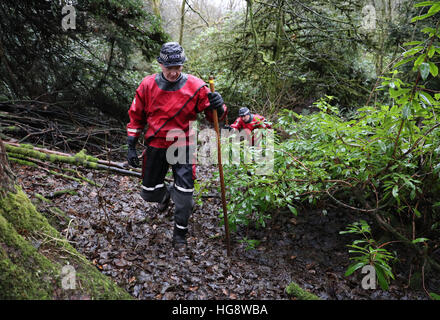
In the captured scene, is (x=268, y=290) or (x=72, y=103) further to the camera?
(x=72, y=103)

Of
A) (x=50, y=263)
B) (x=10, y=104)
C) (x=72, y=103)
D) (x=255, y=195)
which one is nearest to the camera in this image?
(x=50, y=263)

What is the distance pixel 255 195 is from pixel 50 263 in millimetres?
2244

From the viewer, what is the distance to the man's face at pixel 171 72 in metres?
2.98

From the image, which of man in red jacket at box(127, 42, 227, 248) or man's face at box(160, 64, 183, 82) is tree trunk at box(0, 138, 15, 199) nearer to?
man in red jacket at box(127, 42, 227, 248)

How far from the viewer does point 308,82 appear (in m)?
9.24

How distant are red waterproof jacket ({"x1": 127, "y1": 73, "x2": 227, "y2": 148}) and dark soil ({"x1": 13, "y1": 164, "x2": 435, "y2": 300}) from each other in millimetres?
961

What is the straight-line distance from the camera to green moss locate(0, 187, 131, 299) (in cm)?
149

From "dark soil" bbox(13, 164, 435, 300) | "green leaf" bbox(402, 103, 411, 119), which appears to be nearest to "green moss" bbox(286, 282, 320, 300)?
"dark soil" bbox(13, 164, 435, 300)

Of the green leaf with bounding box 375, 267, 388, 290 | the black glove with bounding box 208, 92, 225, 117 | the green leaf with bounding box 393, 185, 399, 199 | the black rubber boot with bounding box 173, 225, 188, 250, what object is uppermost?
the black glove with bounding box 208, 92, 225, 117

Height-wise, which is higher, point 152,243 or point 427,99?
point 427,99
